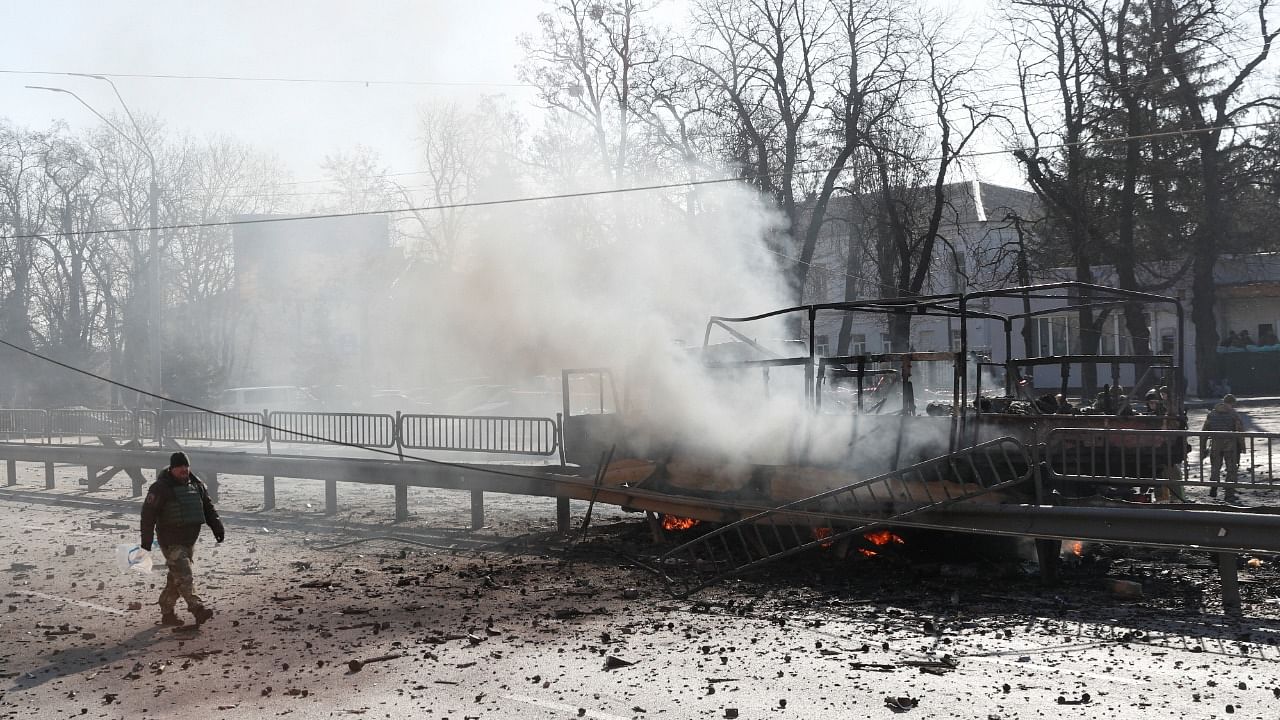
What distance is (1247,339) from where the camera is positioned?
32.0 meters

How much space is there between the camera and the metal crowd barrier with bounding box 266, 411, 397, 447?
15798mm

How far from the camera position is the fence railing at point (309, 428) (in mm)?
14523

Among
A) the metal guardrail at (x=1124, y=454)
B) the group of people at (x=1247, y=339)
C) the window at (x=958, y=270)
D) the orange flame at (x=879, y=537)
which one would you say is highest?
the window at (x=958, y=270)

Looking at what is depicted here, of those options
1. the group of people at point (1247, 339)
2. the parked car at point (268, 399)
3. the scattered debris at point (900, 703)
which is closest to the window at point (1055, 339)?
the group of people at point (1247, 339)

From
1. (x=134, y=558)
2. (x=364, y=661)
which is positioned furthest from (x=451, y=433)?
(x=364, y=661)

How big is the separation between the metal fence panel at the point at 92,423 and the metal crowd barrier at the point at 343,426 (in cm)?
345

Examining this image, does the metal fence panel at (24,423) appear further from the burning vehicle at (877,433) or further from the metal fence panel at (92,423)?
the burning vehicle at (877,433)

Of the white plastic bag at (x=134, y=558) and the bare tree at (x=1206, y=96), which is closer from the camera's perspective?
the white plastic bag at (x=134, y=558)

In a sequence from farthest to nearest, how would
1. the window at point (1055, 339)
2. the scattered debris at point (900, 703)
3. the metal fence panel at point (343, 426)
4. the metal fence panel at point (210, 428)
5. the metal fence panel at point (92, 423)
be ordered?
the window at point (1055, 339)
the metal fence panel at point (92, 423)
the metal fence panel at point (210, 428)
the metal fence panel at point (343, 426)
the scattered debris at point (900, 703)

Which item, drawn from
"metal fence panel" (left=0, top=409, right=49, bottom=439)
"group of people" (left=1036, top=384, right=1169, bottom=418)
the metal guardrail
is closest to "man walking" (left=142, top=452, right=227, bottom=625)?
the metal guardrail

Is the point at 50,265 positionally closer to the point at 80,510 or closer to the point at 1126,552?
the point at 80,510

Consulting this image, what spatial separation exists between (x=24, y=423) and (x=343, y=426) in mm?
9523

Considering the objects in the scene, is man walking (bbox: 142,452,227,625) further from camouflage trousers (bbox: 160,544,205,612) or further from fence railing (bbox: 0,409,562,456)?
fence railing (bbox: 0,409,562,456)

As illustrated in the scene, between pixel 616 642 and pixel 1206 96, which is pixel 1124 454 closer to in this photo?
pixel 616 642
